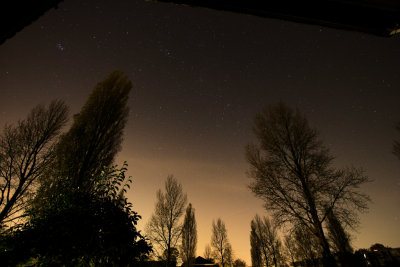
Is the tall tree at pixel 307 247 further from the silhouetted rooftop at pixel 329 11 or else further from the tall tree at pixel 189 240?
the silhouetted rooftop at pixel 329 11

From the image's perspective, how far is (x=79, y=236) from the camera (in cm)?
329

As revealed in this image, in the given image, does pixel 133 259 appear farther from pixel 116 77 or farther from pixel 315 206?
pixel 116 77

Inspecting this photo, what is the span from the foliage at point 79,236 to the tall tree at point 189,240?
24561mm

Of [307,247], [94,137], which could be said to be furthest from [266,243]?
[94,137]

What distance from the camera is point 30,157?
38.9 ft

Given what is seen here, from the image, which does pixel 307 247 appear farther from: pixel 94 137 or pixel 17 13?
pixel 17 13

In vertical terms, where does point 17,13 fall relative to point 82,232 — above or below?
above

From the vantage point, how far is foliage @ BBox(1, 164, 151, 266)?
3.08 m

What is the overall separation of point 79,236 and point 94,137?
11989 mm

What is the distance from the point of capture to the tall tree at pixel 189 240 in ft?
86.1

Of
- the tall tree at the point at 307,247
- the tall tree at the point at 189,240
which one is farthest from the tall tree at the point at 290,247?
the tall tree at the point at 189,240

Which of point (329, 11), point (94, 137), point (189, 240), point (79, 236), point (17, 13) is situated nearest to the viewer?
point (17, 13)

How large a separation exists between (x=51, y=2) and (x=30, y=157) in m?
15.1

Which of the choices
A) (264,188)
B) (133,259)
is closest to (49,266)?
(133,259)
